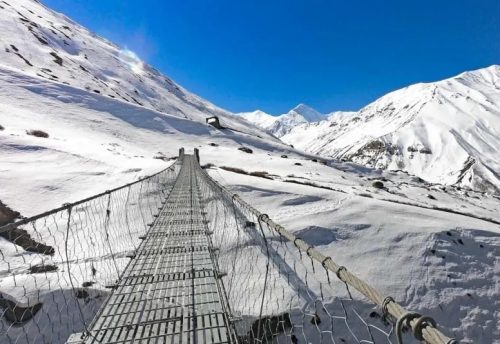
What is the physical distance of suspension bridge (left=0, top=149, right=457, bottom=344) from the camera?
4.80 metres

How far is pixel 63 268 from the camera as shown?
871 cm

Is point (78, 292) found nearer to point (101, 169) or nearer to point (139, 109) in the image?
point (101, 169)

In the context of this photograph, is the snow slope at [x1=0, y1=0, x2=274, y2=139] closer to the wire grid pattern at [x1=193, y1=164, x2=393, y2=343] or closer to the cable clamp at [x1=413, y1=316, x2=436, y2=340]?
the wire grid pattern at [x1=193, y1=164, x2=393, y2=343]

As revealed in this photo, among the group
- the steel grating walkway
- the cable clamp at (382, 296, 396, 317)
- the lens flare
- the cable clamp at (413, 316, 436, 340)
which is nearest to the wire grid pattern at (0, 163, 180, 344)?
the steel grating walkway

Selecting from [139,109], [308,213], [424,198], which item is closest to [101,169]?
[308,213]

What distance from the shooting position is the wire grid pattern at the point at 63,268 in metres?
6.73

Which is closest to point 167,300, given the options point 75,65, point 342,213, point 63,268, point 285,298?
point 285,298

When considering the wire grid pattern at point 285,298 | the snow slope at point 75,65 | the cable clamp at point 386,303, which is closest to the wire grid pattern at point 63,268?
the wire grid pattern at point 285,298

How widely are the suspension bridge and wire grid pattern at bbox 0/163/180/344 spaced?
0.03 meters

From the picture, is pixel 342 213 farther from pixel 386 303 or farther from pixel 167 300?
pixel 386 303

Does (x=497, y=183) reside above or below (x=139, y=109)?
below

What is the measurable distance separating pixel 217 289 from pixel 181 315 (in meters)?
0.95

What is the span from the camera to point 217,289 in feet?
19.7

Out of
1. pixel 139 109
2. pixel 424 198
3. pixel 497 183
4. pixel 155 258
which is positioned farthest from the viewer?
pixel 497 183
